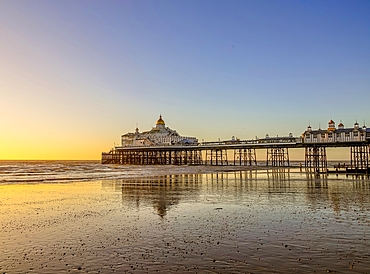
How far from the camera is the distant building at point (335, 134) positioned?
177ft

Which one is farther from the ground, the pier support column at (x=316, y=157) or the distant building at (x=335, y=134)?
the distant building at (x=335, y=134)

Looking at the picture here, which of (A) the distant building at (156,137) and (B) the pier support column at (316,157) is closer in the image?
(B) the pier support column at (316,157)

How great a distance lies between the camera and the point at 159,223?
11875mm

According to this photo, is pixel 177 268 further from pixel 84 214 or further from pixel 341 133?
pixel 341 133

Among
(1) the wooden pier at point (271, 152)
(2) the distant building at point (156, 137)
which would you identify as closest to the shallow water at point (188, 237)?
(1) the wooden pier at point (271, 152)

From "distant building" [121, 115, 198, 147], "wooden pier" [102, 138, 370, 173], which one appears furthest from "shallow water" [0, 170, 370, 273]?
"distant building" [121, 115, 198, 147]

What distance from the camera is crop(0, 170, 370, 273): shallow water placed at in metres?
7.28

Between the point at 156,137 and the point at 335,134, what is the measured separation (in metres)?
70.8

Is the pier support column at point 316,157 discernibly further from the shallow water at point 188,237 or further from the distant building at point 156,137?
the distant building at point 156,137

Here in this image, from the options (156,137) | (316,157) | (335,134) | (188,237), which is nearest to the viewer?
(188,237)

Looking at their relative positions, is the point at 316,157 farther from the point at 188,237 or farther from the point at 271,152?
the point at 188,237

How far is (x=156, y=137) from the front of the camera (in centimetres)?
11738

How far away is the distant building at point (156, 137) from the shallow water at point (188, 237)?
93.1 meters

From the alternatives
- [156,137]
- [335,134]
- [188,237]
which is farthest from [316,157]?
[156,137]
